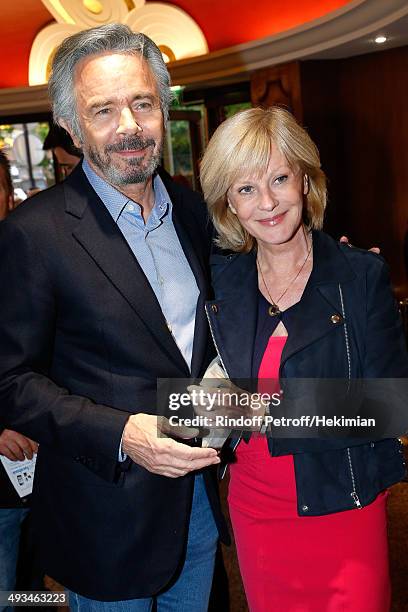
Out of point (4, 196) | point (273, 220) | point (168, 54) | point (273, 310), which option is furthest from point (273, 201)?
point (168, 54)

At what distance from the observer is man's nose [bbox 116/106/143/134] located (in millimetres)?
1588

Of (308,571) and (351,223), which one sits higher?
(351,223)

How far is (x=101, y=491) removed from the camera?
1.62 metres

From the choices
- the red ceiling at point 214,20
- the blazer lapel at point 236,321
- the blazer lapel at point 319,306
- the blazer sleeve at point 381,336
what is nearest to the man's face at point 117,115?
the blazer lapel at point 236,321

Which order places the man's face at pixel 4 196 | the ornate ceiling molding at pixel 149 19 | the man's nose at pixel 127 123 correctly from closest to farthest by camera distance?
the man's nose at pixel 127 123
the man's face at pixel 4 196
the ornate ceiling molding at pixel 149 19

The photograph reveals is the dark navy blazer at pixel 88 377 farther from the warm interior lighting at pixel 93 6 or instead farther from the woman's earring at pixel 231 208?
the warm interior lighting at pixel 93 6

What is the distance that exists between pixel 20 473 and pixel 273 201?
110 cm

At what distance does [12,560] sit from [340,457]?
1.26 meters

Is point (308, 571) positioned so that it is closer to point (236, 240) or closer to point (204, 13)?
point (236, 240)

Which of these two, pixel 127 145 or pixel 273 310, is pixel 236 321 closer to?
pixel 273 310

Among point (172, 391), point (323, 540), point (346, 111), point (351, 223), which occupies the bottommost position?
point (323, 540)

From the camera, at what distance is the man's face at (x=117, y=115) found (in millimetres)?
1599

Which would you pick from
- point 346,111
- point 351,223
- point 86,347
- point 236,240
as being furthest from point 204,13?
point 86,347

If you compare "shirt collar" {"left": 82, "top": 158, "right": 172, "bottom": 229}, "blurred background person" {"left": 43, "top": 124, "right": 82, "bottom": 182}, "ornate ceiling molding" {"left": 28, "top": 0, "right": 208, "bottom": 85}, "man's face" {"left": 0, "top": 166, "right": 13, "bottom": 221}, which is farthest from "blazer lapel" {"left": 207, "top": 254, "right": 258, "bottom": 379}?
"ornate ceiling molding" {"left": 28, "top": 0, "right": 208, "bottom": 85}
